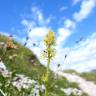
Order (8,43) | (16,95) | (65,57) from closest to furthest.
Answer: (65,57) < (8,43) < (16,95)

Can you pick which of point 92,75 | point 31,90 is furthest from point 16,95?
point 92,75

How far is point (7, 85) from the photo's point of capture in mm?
9000

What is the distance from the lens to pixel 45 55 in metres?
4.39

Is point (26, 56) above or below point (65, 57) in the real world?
above

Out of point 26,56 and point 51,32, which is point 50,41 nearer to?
point 51,32

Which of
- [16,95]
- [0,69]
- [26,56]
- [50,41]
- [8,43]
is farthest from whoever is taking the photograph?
[26,56]

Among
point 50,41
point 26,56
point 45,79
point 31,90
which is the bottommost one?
point 45,79

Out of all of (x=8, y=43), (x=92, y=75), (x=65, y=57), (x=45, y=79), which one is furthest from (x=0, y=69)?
(x=92, y=75)

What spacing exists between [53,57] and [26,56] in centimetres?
4710

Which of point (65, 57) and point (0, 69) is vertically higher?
point (0, 69)

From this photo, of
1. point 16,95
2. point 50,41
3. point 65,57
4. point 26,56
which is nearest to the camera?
point 50,41

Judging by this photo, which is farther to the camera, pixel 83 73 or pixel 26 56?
pixel 83 73

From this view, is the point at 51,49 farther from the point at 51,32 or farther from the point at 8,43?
the point at 8,43

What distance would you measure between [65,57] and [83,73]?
9352 centimetres
